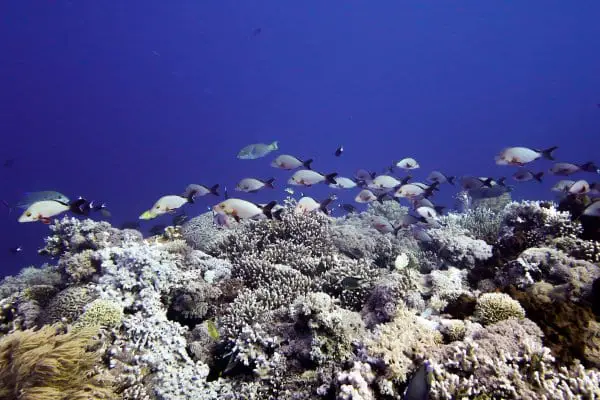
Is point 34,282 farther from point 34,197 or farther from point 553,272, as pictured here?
point 553,272

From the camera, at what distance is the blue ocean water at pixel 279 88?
106 m

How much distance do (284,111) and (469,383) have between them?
149317 millimetres

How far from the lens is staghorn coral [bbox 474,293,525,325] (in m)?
3.91

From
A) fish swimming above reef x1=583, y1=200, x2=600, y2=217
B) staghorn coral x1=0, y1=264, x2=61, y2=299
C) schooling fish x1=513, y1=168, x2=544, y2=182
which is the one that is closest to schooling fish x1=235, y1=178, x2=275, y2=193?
staghorn coral x1=0, y1=264, x2=61, y2=299

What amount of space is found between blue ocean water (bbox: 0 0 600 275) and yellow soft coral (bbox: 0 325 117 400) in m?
85.0

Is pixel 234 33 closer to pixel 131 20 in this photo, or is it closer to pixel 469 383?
pixel 131 20

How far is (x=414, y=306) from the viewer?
15.9 ft

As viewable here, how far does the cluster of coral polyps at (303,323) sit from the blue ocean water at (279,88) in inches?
3254

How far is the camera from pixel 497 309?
396cm

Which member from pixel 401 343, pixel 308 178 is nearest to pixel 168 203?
pixel 308 178

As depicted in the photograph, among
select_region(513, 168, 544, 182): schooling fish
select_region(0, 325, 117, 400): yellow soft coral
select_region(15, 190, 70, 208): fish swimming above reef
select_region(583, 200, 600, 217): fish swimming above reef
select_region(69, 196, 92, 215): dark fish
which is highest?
select_region(15, 190, 70, 208): fish swimming above reef

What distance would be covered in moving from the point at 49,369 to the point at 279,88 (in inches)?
6111

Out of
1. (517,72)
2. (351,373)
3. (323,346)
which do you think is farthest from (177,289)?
(517,72)

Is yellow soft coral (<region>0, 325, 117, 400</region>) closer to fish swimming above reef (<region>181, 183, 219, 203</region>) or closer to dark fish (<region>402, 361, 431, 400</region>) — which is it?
dark fish (<region>402, 361, 431, 400</region>)
